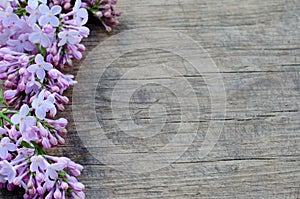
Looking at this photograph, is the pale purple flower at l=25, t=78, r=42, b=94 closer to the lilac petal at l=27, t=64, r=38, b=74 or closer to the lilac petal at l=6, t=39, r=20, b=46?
the lilac petal at l=27, t=64, r=38, b=74

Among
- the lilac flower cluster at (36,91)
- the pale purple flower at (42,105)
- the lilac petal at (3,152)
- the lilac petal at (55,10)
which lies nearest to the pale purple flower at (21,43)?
the lilac flower cluster at (36,91)

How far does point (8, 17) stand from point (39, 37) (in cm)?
10

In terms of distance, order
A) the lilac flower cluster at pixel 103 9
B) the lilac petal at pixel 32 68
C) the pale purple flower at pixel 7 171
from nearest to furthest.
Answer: the pale purple flower at pixel 7 171 → the lilac petal at pixel 32 68 → the lilac flower cluster at pixel 103 9

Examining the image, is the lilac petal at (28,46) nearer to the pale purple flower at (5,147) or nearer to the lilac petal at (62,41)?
the lilac petal at (62,41)

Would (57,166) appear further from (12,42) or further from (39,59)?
(12,42)

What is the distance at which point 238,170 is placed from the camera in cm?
154

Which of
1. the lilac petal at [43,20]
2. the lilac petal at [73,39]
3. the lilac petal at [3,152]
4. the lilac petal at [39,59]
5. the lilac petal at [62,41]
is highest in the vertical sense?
the lilac petal at [43,20]

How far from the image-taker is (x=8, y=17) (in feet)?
5.02

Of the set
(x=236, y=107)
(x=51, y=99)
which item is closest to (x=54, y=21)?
(x=51, y=99)

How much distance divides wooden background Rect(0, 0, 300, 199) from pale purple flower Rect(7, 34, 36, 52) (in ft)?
0.61

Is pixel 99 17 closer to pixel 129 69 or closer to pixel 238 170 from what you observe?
pixel 129 69

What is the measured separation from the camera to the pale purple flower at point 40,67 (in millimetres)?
1458

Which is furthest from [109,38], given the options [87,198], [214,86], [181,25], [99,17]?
[87,198]

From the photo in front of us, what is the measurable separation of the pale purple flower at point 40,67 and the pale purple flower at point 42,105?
0.30 ft
